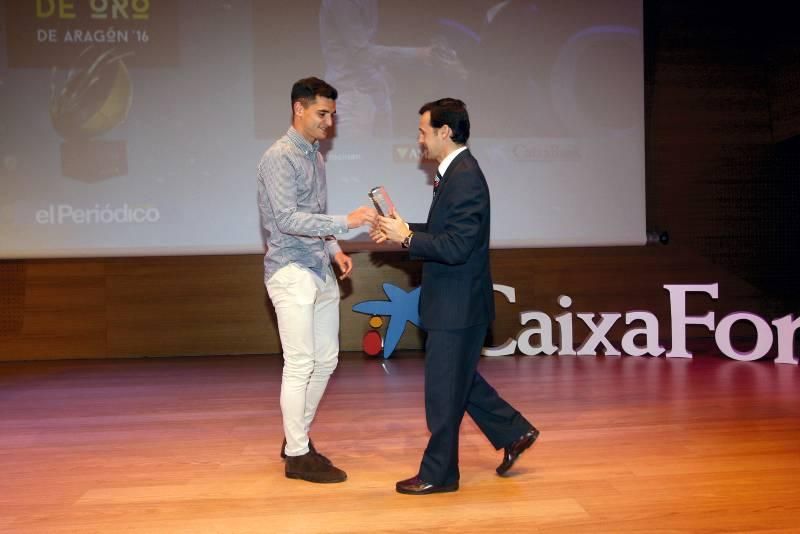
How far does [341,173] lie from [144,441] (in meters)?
3.05

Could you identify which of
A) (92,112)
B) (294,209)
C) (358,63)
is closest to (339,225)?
(294,209)

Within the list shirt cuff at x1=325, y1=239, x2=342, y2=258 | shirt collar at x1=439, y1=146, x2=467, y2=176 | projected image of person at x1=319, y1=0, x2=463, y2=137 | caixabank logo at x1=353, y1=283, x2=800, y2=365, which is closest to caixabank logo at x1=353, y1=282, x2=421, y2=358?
caixabank logo at x1=353, y1=283, x2=800, y2=365

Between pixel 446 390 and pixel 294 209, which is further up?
pixel 294 209

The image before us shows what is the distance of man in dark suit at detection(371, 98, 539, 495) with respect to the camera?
2748 mm

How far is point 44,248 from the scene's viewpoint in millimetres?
6082

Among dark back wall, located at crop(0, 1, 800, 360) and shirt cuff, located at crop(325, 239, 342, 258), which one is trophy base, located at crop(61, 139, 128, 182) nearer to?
dark back wall, located at crop(0, 1, 800, 360)

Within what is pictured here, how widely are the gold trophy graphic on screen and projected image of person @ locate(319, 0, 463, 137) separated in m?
1.65

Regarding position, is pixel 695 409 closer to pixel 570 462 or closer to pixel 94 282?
pixel 570 462

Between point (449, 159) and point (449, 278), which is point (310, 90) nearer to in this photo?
point (449, 159)

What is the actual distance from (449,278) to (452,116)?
598mm

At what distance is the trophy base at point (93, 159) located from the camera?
239 inches

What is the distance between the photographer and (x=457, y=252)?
270cm

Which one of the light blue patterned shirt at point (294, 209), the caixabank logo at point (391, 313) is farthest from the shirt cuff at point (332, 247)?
the caixabank logo at point (391, 313)

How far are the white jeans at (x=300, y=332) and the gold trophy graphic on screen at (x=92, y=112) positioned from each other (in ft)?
11.9
